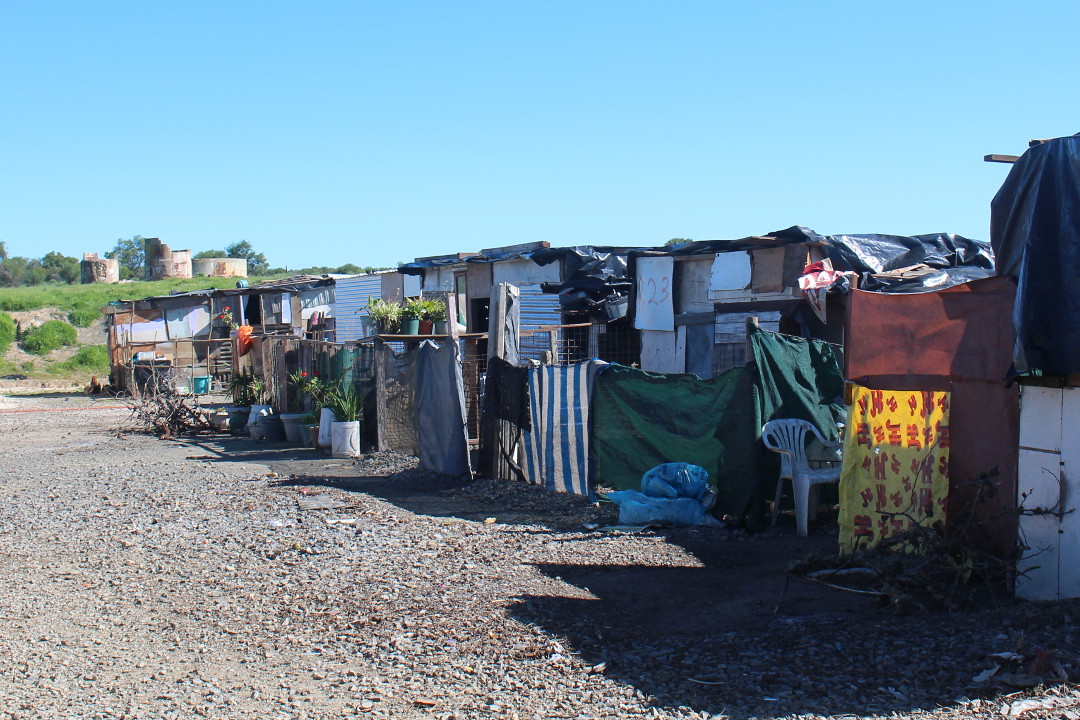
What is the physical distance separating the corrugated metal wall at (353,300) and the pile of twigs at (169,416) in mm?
7025

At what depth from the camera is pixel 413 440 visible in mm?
14555

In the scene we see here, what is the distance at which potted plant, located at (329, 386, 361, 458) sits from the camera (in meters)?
14.8

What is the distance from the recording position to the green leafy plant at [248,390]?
67.9 ft

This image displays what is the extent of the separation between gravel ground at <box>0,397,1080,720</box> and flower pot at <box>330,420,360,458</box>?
4612 millimetres

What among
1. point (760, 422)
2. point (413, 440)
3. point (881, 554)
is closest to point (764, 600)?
point (881, 554)

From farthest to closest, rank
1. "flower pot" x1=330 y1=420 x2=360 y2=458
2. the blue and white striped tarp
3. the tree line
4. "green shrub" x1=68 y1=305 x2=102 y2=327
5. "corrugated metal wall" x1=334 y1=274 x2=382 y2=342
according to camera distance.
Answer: the tree line < "green shrub" x1=68 y1=305 x2=102 y2=327 < "corrugated metal wall" x1=334 y1=274 x2=382 y2=342 < "flower pot" x1=330 y1=420 x2=360 y2=458 < the blue and white striped tarp

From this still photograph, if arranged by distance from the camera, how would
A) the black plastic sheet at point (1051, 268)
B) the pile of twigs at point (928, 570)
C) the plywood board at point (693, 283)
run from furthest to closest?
the plywood board at point (693, 283) < the pile of twigs at point (928, 570) < the black plastic sheet at point (1051, 268)

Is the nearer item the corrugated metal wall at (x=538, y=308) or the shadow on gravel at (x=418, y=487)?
the shadow on gravel at (x=418, y=487)

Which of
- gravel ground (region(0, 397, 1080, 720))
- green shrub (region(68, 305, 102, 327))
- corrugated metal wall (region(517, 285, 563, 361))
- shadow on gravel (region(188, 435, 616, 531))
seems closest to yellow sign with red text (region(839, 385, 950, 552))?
gravel ground (region(0, 397, 1080, 720))

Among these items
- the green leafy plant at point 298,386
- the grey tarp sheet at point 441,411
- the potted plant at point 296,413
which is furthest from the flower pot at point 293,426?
the grey tarp sheet at point 441,411

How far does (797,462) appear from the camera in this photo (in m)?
9.09

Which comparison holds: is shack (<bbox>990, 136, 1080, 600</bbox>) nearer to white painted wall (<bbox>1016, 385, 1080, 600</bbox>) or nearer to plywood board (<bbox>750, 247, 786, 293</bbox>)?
white painted wall (<bbox>1016, 385, 1080, 600</bbox>)

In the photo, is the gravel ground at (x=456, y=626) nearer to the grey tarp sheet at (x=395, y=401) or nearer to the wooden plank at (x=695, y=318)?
the grey tarp sheet at (x=395, y=401)

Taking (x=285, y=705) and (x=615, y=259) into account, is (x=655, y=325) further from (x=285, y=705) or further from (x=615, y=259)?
(x=285, y=705)
